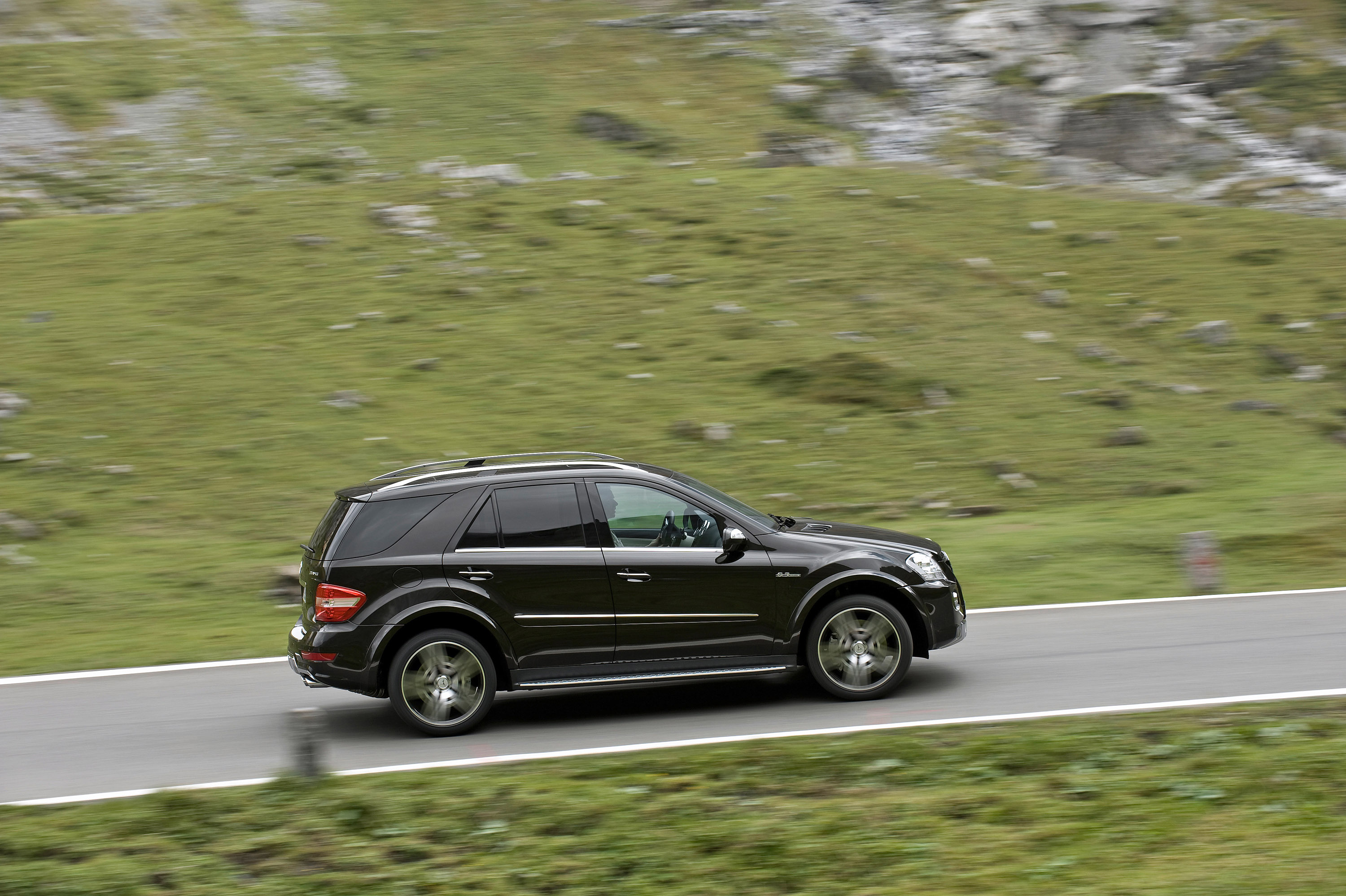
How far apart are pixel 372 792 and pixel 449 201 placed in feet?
70.4

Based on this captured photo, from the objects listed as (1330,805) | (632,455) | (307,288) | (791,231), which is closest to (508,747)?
(1330,805)

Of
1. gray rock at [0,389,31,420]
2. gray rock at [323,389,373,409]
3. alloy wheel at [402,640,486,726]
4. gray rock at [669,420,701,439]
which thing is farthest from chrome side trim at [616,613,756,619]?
A: gray rock at [0,389,31,420]

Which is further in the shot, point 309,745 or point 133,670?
point 133,670

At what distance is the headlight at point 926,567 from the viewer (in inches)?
346

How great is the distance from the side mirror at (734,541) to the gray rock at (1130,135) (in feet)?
97.6

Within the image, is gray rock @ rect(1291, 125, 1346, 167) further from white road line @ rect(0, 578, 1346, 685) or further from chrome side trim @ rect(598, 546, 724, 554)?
chrome side trim @ rect(598, 546, 724, 554)

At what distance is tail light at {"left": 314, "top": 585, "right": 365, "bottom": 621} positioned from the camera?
327 inches

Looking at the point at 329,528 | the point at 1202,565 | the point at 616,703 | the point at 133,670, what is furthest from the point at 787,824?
the point at 1202,565

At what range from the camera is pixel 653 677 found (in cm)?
852

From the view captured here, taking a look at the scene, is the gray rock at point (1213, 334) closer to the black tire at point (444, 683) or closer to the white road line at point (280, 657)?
the white road line at point (280, 657)

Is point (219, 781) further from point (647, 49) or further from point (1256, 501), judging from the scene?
point (647, 49)

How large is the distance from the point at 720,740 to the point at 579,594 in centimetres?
130

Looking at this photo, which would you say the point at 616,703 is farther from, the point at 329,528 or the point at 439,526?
the point at 329,528

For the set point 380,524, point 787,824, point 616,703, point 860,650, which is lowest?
point 787,824
